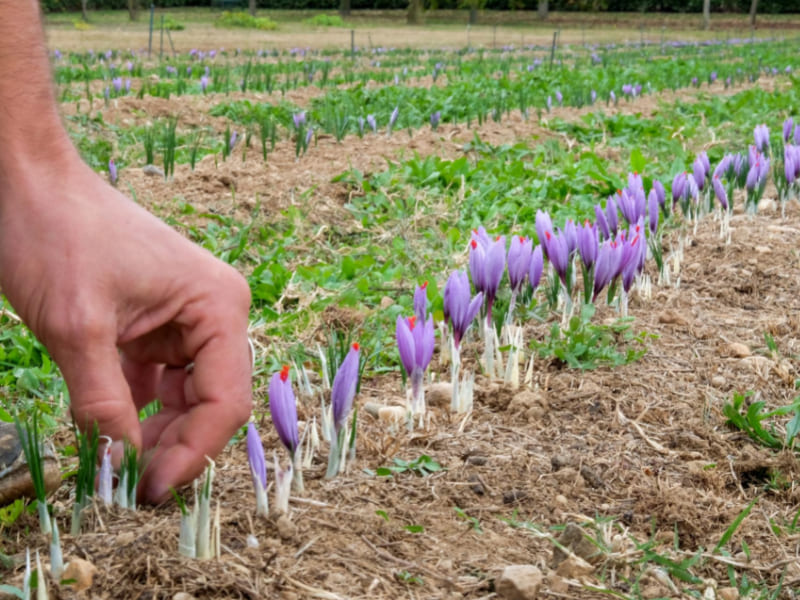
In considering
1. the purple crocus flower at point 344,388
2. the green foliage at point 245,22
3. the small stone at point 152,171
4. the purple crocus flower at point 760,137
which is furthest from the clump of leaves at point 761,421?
the green foliage at point 245,22

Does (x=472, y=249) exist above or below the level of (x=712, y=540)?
above

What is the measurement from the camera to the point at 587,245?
9.71 feet

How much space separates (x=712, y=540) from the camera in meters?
1.89

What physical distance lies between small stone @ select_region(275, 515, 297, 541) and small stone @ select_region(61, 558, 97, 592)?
1.07 ft

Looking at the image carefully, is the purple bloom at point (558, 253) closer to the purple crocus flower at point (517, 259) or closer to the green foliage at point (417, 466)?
the purple crocus flower at point (517, 259)

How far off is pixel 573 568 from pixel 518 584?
0.17m

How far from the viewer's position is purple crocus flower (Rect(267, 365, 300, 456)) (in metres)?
1.74

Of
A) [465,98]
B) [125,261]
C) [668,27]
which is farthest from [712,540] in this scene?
[668,27]

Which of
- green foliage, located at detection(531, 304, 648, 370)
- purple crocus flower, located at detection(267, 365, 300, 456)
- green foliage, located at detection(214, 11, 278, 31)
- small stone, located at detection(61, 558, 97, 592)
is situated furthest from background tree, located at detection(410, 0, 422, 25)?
small stone, located at detection(61, 558, 97, 592)

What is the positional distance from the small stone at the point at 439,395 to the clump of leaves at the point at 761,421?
71cm

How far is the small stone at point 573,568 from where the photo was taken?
66.1 inches

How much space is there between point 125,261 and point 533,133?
6605 mm

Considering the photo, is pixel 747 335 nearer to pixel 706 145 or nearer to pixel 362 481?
pixel 362 481

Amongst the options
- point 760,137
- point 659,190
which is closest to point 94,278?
point 659,190
